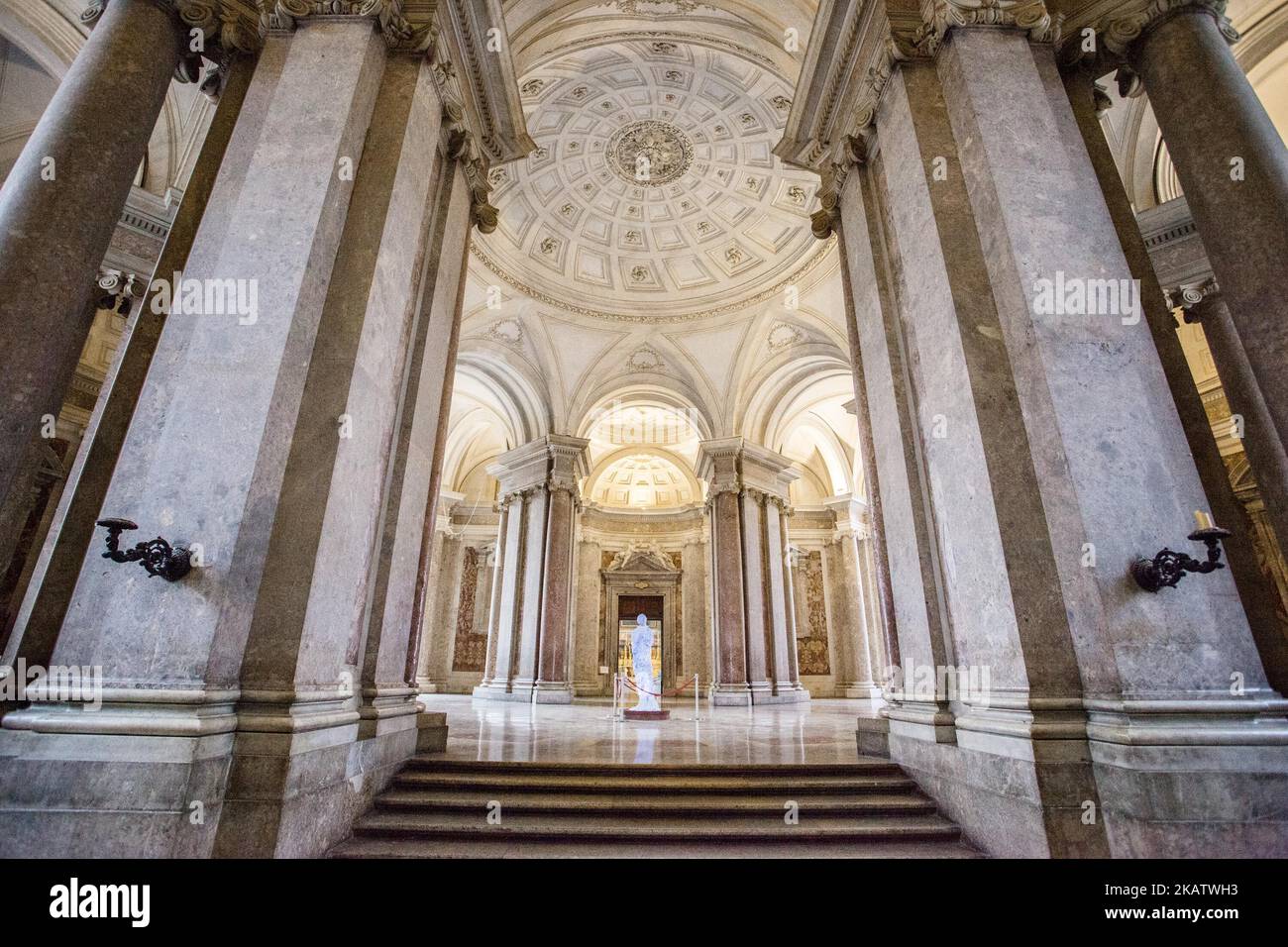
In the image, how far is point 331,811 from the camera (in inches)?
120

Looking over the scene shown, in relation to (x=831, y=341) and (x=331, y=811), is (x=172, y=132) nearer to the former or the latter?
(x=331, y=811)

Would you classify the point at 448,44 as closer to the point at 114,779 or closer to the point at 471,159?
the point at 471,159

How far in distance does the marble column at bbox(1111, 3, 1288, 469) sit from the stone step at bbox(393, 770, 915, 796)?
325 cm

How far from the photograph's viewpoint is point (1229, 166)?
145 inches

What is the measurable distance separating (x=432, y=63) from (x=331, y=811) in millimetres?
5394

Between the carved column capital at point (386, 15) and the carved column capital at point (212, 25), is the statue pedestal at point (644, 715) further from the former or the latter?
the carved column capital at point (212, 25)

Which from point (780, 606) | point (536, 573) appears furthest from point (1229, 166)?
point (536, 573)

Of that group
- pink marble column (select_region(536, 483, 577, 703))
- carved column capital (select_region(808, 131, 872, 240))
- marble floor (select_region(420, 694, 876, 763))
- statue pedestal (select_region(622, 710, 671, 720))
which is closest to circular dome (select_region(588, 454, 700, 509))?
pink marble column (select_region(536, 483, 577, 703))

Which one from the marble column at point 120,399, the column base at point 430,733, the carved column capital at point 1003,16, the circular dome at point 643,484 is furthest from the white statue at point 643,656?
the circular dome at point 643,484

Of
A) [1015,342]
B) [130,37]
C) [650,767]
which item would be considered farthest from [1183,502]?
[130,37]

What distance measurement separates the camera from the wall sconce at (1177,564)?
2562 mm

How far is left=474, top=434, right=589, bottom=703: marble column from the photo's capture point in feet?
43.0

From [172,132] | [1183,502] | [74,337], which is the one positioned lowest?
[1183,502]

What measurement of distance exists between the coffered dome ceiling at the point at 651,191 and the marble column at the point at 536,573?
407 cm
